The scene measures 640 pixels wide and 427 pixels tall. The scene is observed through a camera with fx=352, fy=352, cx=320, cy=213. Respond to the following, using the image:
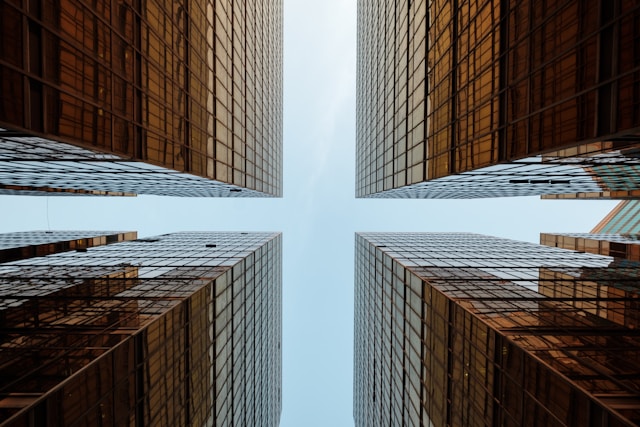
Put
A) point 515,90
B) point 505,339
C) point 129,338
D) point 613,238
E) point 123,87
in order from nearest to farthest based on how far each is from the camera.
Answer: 1. point 129,338
2. point 123,87
3. point 505,339
4. point 515,90
5. point 613,238

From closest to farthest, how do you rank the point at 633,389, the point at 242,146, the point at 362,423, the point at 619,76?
the point at 619,76, the point at 633,389, the point at 242,146, the point at 362,423

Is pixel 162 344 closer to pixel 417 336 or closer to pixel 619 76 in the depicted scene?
pixel 417 336

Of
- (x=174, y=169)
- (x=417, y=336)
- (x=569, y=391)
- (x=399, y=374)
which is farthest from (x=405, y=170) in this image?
(x=569, y=391)

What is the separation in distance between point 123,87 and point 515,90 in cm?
1709

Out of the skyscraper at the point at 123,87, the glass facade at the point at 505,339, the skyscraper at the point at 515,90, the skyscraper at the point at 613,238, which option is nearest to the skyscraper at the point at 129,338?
the skyscraper at the point at 123,87

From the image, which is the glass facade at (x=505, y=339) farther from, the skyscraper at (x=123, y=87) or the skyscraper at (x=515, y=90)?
the skyscraper at (x=123, y=87)

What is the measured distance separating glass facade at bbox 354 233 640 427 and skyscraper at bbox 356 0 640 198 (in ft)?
24.1

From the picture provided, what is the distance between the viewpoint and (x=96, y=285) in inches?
838

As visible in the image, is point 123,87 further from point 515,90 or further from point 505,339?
point 505,339

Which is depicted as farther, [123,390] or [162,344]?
[162,344]

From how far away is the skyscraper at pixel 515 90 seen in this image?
1093cm

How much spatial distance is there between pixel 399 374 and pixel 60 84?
96.6ft

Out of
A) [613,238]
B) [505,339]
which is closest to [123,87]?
[505,339]

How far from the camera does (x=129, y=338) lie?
14.7m
